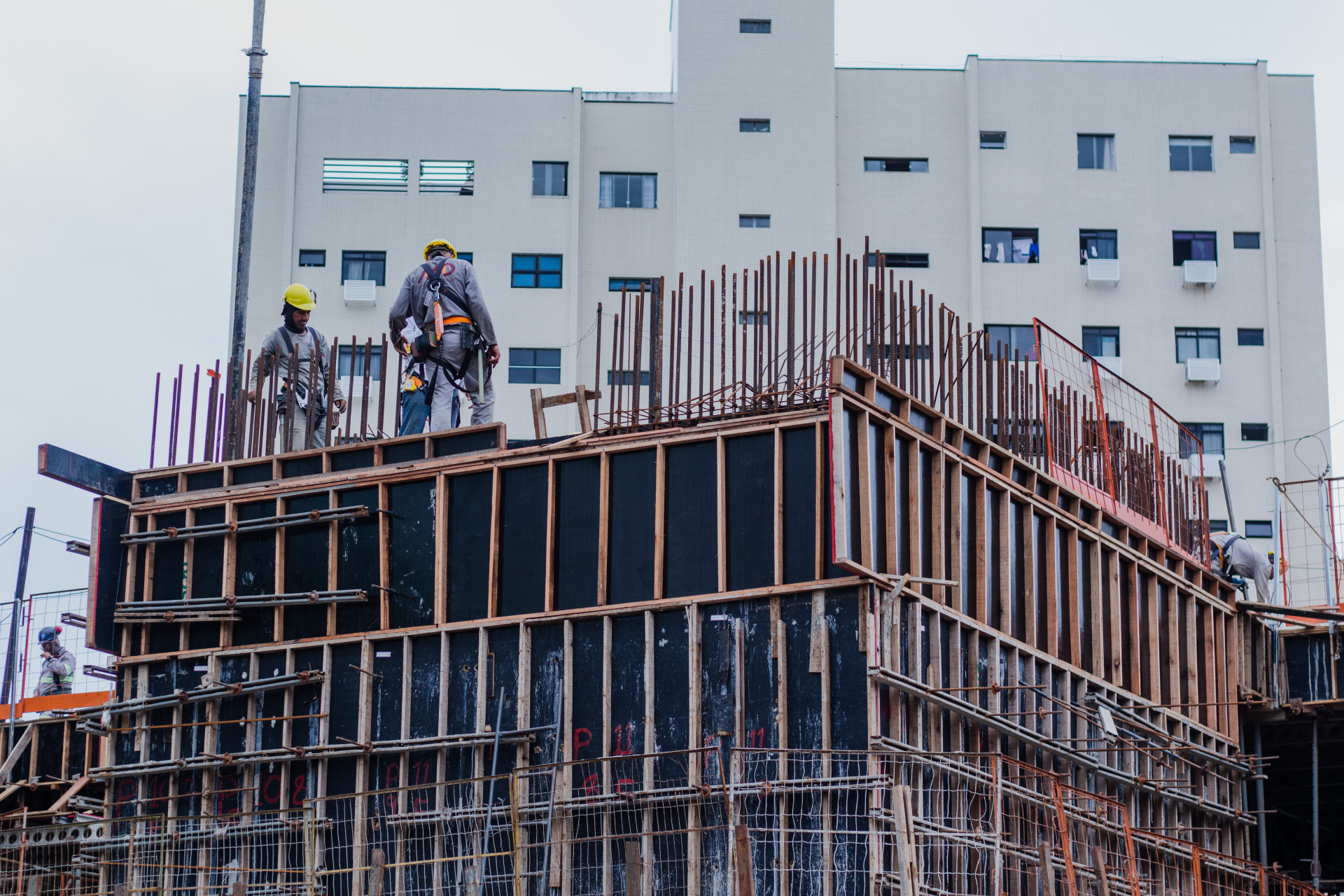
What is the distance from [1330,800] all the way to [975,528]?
13084 mm

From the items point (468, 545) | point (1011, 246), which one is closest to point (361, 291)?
point (1011, 246)

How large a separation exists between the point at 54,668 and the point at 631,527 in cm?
1518

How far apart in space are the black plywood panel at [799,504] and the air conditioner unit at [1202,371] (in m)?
40.4

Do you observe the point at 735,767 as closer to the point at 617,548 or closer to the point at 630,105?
the point at 617,548

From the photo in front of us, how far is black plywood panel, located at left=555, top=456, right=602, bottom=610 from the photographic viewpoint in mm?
19844

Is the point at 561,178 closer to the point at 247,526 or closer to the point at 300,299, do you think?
the point at 300,299

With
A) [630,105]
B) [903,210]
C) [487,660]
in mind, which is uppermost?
[630,105]

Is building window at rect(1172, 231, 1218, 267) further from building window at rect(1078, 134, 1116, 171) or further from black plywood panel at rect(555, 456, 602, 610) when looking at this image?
black plywood panel at rect(555, 456, 602, 610)

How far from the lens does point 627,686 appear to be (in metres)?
19.0

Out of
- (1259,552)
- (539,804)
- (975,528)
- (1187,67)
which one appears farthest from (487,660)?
(1187,67)

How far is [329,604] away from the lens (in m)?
21.2

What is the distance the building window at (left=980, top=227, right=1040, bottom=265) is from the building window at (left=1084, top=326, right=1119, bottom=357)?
2928 millimetres

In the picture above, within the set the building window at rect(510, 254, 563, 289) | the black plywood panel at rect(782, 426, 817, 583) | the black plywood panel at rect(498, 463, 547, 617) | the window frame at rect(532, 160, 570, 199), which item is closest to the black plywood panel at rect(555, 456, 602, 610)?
the black plywood panel at rect(498, 463, 547, 617)

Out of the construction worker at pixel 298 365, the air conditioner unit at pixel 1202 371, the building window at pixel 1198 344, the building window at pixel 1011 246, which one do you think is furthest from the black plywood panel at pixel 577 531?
the building window at pixel 1198 344
